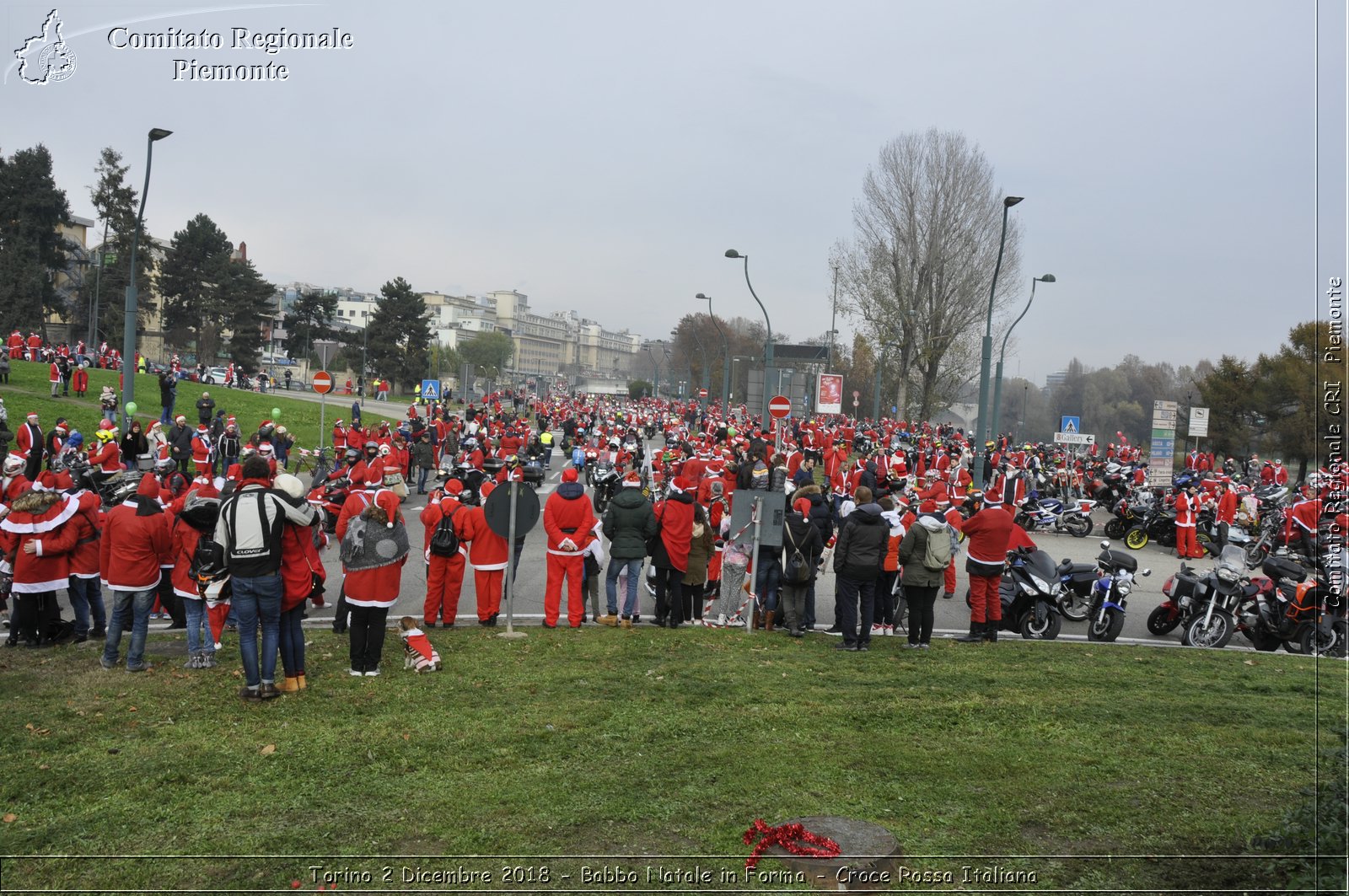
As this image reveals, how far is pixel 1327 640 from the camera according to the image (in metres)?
8.68

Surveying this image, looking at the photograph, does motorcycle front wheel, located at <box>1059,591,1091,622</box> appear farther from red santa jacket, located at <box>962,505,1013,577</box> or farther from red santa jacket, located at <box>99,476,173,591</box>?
red santa jacket, located at <box>99,476,173,591</box>

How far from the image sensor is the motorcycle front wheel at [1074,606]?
1268cm

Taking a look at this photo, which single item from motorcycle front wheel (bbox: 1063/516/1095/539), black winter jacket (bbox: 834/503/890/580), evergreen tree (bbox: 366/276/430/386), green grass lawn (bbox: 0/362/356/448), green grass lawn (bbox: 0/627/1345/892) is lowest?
green grass lawn (bbox: 0/627/1345/892)

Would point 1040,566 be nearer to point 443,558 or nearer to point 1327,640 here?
point 1327,640

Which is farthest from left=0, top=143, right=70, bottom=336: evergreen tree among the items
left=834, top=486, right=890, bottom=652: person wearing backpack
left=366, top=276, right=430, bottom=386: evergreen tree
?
left=834, top=486, right=890, bottom=652: person wearing backpack

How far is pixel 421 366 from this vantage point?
76.1 meters

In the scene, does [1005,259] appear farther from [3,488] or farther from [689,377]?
[689,377]

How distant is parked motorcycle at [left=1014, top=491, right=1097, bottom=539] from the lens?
24469mm

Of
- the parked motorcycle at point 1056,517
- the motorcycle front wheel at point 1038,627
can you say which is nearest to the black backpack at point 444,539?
the motorcycle front wheel at point 1038,627

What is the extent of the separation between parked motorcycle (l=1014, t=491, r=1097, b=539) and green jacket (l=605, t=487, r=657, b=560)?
51.6 feet

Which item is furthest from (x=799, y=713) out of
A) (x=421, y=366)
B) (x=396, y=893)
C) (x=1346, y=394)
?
(x=421, y=366)

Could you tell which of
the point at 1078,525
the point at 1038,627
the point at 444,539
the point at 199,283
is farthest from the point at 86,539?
the point at 199,283

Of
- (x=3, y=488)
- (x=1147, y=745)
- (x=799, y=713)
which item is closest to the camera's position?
(x=1147, y=745)

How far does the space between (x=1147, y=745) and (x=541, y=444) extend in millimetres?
26224
